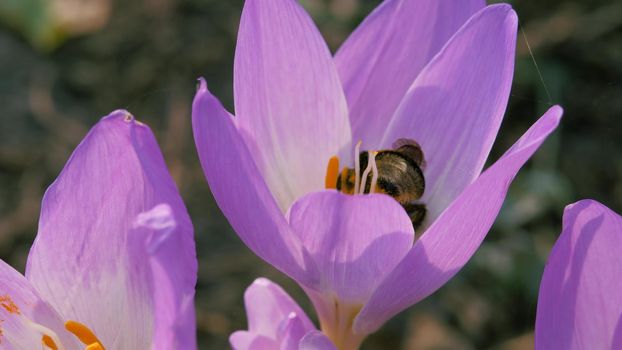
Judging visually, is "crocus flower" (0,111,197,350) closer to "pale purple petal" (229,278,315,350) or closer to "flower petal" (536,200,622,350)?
"pale purple petal" (229,278,315,350)

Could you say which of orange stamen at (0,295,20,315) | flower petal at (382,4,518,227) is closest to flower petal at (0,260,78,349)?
orange stamen at (0,295,20,315)

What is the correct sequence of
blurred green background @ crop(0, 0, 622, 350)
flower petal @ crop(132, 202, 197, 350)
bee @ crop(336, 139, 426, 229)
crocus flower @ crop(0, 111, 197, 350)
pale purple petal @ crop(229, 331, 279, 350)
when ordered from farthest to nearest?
blurred green background @ crop(0, 0, 622, 350), bee @ crop(336, 139, 426, 229), pale purple petal @ crop(229, 331, 279, 350), crocus flower @ crop(0, 111, 197, 350), flower petal @ crop(132, 202, 197, 350)

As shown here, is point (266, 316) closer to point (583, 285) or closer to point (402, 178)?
point (402, 178)

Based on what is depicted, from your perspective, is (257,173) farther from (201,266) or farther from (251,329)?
(201,266)

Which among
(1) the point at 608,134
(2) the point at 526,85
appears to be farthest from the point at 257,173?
(1) the point at 608,134

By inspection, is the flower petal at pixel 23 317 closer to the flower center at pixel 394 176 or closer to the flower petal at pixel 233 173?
the flower petal at pixel 233 173

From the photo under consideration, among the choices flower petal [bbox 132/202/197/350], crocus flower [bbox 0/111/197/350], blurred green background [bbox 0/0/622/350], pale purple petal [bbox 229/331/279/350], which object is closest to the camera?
flower petal [bbox 132/202/197/350]
